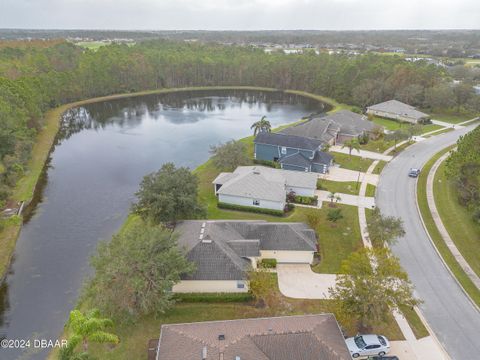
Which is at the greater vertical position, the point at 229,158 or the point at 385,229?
the point at 385,229

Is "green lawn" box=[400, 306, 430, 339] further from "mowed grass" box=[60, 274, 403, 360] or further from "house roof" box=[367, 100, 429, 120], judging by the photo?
"house roof" box=[367, 100, 429, 120]

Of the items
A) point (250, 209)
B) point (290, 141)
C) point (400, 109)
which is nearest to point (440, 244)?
point (250, 209)

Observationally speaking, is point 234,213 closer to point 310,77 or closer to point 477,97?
point 477,97

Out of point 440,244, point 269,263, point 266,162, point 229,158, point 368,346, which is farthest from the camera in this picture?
point 266,162

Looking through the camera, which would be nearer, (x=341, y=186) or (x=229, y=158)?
(x=341, y=186)

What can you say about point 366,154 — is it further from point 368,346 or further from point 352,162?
point 368,346

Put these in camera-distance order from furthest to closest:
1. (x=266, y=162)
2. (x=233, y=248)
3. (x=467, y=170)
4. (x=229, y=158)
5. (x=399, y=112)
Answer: (x=399, y=112) < (x=266, y=162) < (x=229, y=158) < (x=467, y=170) < (x=233, y=248)

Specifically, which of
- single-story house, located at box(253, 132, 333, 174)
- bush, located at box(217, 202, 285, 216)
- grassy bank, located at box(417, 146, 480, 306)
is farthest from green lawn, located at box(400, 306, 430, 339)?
single-story house, located at box(253, 132, 333, 174)

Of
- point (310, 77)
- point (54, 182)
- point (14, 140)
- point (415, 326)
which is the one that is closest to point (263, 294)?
point (415, 326)
